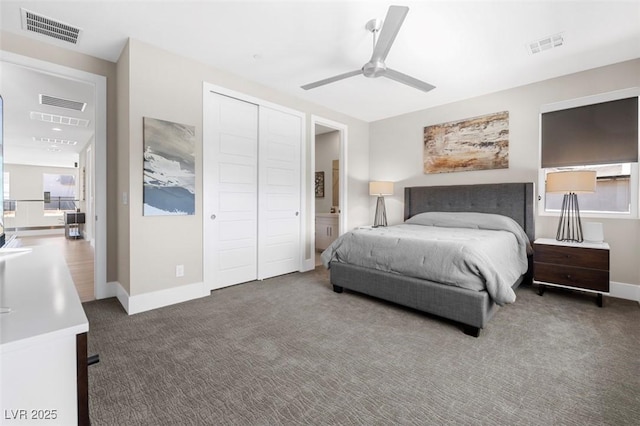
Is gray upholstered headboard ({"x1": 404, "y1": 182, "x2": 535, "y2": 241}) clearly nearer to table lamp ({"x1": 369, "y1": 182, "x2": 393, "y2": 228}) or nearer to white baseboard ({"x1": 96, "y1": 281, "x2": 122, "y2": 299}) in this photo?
table lamp ({"x1": 369, "y1": 182, "x2": 393, "y2": 228})

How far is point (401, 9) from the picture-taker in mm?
1960

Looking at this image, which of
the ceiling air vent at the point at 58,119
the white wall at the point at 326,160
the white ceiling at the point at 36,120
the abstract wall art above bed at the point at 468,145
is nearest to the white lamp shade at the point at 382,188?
the abstract wall art above bed at the point at 468,145

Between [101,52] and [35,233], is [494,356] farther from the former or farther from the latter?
[35,233]

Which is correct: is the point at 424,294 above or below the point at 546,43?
below

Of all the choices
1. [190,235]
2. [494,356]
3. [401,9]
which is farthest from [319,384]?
[401,9]

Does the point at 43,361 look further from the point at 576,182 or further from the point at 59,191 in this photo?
the point at 59,191

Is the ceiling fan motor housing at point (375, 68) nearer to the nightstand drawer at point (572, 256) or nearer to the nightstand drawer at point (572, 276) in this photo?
the nightstand drawer at point (572, 256)

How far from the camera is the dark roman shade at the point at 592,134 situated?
3.13 metres

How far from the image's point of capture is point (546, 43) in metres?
2.80

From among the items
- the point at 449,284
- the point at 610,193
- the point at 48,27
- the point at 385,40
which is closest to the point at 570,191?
the point at 610,193

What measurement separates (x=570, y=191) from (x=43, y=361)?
408 cm

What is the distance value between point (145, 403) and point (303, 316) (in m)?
1.38

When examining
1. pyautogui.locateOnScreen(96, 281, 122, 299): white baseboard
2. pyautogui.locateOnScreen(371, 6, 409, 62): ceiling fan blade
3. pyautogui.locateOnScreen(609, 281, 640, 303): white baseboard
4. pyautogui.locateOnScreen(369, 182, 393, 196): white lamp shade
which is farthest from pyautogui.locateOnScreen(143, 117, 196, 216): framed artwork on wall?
pyautogui.locateOnScreen(609, 281, 640, 303): white baseboard

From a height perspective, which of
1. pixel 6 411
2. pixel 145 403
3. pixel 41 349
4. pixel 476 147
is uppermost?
pixel 476 147
